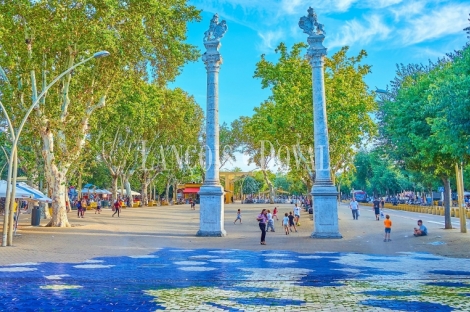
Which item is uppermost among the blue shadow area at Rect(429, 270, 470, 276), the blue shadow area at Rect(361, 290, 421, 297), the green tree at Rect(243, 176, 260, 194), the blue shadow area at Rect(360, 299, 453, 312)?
the green tree at Rect(243, 176, 260, 194)

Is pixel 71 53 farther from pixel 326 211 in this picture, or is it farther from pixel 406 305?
pixel 406 305

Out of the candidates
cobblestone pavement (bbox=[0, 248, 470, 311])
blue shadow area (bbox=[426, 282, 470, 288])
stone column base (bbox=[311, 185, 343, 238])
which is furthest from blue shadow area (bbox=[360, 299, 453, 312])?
stone column base (bbox=[311, 185, 343, 238])

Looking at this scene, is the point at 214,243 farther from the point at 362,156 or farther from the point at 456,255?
the point at 362,156

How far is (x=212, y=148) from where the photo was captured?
22.4 m

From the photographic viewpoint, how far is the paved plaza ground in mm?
8305

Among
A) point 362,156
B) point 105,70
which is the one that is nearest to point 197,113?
point 362,156

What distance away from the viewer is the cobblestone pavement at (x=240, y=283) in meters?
8.15

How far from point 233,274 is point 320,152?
1138 centimetres

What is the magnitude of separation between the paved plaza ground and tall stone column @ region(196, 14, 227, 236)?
1146 mm

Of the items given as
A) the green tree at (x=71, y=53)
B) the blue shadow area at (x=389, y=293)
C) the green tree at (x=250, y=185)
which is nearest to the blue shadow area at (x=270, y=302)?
the blue shadow area at (x=389, y=293)

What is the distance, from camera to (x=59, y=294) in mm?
9008

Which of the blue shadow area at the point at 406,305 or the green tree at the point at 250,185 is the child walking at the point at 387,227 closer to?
the blue shadow area at the point at 406,305

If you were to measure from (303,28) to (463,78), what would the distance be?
11177mm

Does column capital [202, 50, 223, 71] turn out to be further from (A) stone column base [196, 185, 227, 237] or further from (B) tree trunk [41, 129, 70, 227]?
(B) tree trunk [41, 129, 70, 227]
